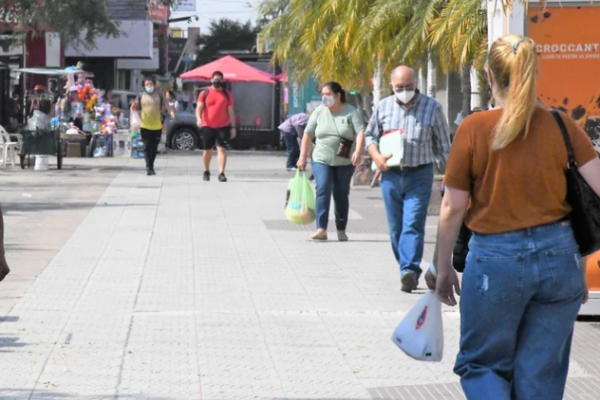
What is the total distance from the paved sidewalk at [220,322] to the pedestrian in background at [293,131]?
8.91 meters

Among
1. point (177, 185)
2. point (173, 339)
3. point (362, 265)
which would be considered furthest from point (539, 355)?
point (177, 185)

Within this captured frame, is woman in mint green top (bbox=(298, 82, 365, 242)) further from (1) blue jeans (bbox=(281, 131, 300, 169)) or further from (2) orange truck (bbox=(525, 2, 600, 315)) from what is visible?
(1) blue jeans (bbox=(281, 131, 300, 169))

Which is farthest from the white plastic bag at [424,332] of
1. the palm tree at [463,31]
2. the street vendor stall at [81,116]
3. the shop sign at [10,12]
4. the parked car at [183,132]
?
the parked car at [183,132]

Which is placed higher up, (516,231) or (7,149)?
(516,231)

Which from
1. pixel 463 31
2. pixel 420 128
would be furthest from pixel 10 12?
pixel 420 128

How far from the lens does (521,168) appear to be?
4227mm

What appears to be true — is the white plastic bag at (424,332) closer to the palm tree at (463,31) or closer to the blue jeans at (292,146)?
the palm tree at (463,31)

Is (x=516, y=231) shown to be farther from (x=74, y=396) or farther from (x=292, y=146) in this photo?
(x=292, y=146)

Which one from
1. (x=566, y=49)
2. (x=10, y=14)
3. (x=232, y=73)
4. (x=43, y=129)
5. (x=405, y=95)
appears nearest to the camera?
(x=566, y=49)

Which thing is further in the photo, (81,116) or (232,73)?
(232,73)

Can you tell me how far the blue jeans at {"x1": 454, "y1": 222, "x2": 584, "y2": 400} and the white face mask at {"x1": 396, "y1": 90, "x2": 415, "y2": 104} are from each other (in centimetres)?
474

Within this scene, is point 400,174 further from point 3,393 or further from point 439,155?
point 3,393

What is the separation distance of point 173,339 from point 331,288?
2.20 meters

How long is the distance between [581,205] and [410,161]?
482 centimetres
